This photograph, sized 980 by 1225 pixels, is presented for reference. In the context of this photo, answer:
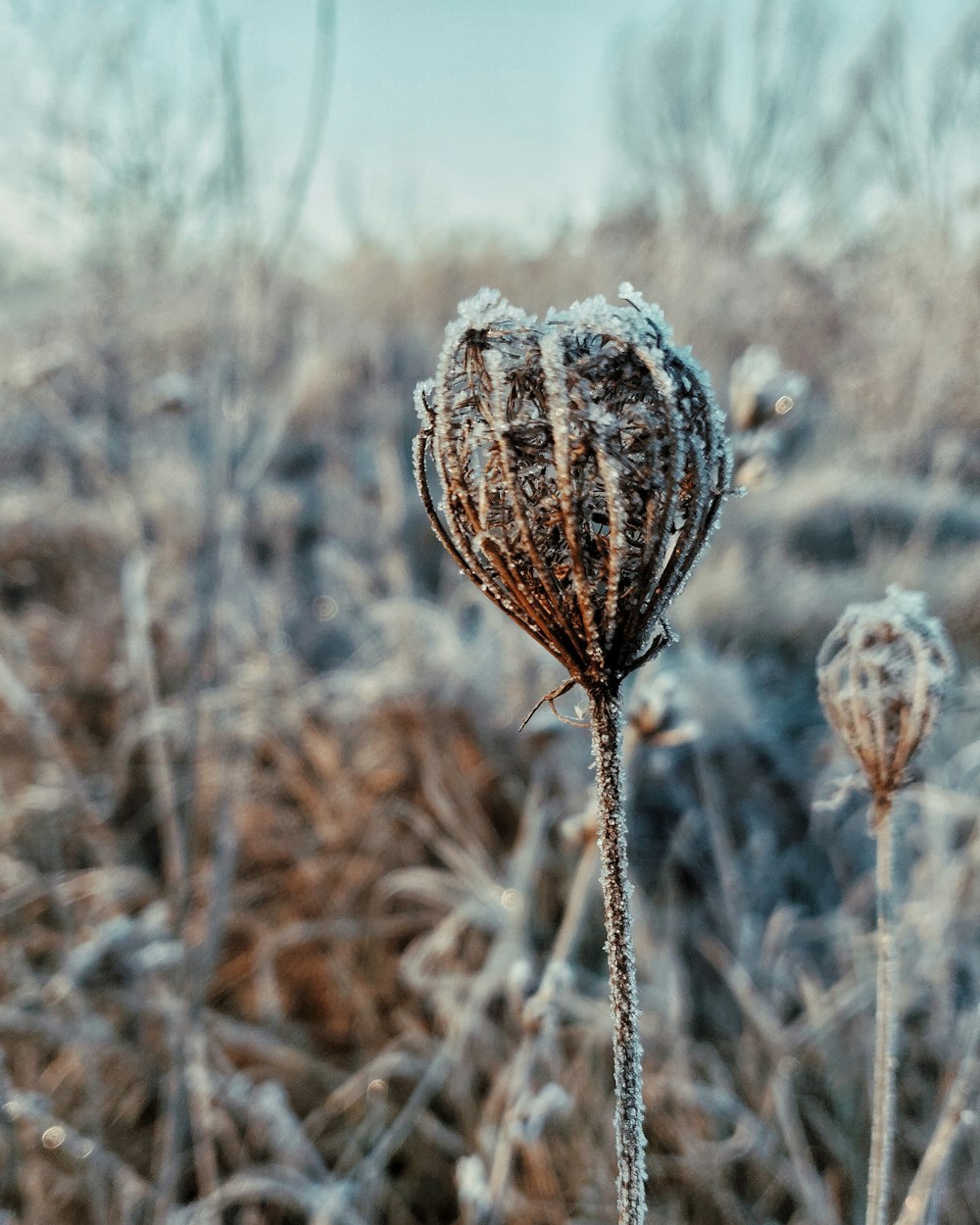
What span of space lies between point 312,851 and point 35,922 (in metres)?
0.59

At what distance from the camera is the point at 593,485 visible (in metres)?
0.39

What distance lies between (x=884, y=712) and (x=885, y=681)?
1.1 inches

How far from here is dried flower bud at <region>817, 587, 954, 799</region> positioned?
22.0 inches

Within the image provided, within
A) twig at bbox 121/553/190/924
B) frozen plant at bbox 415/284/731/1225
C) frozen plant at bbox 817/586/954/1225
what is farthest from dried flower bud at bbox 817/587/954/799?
twig at bbox 121/553/190/924

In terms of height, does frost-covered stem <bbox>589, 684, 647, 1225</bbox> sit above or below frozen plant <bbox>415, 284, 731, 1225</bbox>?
below

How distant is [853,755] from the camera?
0.58m

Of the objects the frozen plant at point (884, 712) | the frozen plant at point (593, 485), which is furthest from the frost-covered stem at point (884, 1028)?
the frozen plant at point (593, 485)

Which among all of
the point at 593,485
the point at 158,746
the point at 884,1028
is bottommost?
the point at 884,1028

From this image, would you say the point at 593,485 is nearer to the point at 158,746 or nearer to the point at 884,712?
the point at 884,712

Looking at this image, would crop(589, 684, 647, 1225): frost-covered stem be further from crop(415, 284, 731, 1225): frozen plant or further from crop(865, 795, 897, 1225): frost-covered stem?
Answer: crop(865, 795, 897, 1225): frost-covered stem

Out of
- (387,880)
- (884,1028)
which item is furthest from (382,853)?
(884,1028)

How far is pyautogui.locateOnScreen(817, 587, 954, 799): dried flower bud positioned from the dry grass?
5cm

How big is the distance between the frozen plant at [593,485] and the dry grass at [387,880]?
294 millimetres

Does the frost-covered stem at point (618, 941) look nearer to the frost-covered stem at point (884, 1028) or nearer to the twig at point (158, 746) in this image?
the frost-covered stem at point (884, 1028)
